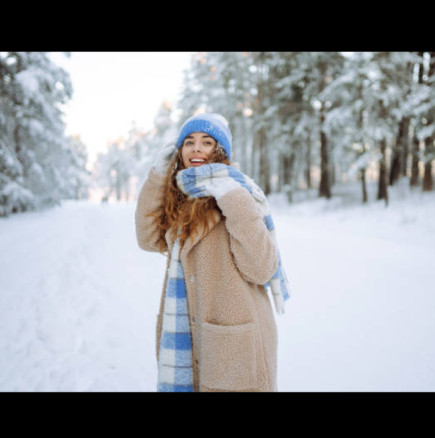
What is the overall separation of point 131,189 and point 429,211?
141 feet

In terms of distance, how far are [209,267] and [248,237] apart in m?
0.29

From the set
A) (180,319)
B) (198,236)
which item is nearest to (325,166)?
(198,236)

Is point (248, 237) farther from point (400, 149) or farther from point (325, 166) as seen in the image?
point (325, 166)

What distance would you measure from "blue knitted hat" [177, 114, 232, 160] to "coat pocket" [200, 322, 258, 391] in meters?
1.04

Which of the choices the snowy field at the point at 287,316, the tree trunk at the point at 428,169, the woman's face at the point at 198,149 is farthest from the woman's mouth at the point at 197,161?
the tree trunk at the point at 428,169

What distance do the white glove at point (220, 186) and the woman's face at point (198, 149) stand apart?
0.69 ft

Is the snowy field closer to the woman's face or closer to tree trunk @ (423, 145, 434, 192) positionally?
the woman's face

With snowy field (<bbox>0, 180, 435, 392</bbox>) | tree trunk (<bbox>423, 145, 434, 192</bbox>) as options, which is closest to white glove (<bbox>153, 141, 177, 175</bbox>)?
snowy field (<bbox>0, 180, 435, 392</bbox>)

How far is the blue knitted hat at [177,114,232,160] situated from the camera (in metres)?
1.56

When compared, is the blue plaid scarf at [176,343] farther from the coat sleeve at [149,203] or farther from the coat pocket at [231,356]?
the coat sleeve at [149,203]
